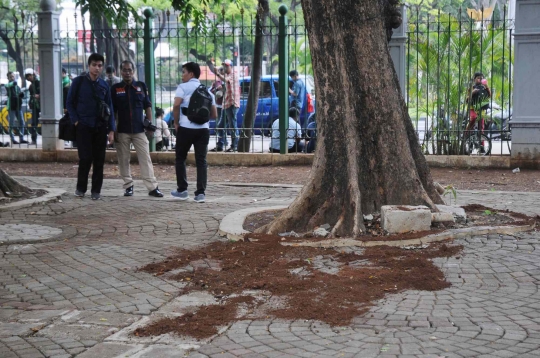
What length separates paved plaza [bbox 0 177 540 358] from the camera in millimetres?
4863

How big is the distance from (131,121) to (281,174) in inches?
145

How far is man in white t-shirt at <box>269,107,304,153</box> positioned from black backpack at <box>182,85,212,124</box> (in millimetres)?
4901

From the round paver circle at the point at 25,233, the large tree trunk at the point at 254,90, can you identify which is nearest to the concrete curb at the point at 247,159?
the large tree trunk at the point at 254,90

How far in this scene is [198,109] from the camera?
10312 millimetres

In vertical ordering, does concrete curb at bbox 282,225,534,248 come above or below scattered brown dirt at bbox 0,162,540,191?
below

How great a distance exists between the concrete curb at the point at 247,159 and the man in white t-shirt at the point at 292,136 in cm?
40

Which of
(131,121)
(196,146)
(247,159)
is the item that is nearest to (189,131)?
(196,146)

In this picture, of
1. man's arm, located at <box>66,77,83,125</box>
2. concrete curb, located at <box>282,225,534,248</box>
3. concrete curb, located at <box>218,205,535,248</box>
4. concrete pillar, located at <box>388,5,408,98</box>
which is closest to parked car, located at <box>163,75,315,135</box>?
concrete pillar, located at <box>388,5,408,98</box>

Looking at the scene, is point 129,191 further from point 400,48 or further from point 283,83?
point 400,48

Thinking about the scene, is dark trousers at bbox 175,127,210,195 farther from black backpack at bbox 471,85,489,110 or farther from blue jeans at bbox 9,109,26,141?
blue jeans at bbox 9,109,26,141

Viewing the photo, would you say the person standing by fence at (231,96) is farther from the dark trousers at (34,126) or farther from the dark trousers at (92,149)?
the dark trousers at (92,149)

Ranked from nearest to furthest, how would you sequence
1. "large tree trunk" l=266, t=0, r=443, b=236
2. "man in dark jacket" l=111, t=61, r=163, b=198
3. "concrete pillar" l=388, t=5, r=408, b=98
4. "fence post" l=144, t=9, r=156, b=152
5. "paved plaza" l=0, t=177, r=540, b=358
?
"paved plaza" l=0, t=177, r=540, b=358, "large tree trunk" l=266, t=0, r=443, b=236, "man in dark jacket" l=111, t=61, r=163, b=198, "concrete pillar" l=388, t=5, r=408, b=98, "fence post" l=144, t=9, r=156, b=152

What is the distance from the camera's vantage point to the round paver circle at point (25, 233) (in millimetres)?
8146

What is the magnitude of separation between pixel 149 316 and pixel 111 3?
859 cm
